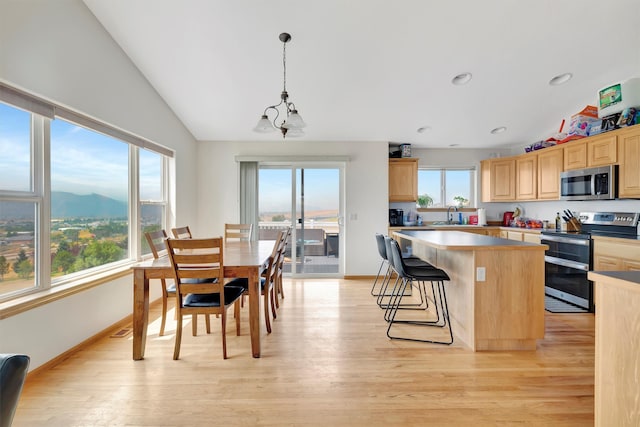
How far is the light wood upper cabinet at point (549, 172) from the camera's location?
3.75 m

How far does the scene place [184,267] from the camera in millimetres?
2129

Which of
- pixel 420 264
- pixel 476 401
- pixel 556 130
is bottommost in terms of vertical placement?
pixel 476 401

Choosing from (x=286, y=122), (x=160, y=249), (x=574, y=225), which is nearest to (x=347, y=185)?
(x=286, y=122)

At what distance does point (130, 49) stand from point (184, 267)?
7.64 ft

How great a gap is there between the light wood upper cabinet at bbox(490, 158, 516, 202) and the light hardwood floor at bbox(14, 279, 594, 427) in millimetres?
2481

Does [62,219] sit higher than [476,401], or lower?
higher

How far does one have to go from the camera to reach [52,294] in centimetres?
206

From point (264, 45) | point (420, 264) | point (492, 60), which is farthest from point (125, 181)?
point (492, 60)

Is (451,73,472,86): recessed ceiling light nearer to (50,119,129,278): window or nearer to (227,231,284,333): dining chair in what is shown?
(227,231,284,333): dining chair

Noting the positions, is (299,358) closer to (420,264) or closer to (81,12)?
(420,264)

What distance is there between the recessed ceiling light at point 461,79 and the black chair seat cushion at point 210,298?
327cm

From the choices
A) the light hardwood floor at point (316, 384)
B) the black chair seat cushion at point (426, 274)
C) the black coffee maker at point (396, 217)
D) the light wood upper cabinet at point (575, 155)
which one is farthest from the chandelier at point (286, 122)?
the light wood upper cabinet at point (575, 155)

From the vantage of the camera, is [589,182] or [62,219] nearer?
[62,219]

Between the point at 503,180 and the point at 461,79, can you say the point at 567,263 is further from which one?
the point at 461,79
